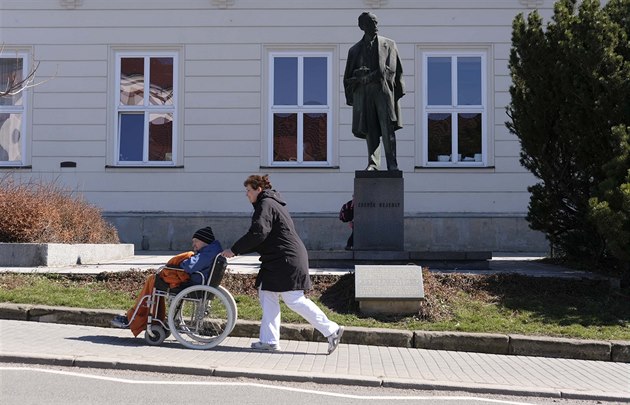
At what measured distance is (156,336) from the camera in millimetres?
7645

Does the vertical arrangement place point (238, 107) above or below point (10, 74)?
below

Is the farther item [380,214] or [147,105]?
[147,105]

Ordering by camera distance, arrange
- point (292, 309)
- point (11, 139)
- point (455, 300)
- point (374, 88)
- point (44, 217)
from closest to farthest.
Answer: point (292, 309) → point (455, 300) → point (374, 88) → point (44, 217) → point (11, 139)

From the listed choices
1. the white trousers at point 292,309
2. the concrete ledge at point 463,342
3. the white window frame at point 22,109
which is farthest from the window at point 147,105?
the concrete ledge at point 463,342

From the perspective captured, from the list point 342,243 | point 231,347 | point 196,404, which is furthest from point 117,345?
point 342,243

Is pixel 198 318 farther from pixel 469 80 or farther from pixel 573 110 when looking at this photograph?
pixel 469 80

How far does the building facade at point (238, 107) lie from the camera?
56.3 feet

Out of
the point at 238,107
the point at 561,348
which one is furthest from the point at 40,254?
the point at 561,348

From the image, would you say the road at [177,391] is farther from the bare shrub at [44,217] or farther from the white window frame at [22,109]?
the white window frame at [22,109]

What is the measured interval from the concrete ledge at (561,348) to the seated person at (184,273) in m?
3.63

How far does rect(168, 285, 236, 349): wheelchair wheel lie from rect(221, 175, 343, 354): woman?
41 centimetres

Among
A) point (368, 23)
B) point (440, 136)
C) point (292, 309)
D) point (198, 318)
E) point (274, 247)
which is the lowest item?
point (198, 318)

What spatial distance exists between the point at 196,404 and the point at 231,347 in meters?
2.27

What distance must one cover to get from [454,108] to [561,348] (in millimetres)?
10470
